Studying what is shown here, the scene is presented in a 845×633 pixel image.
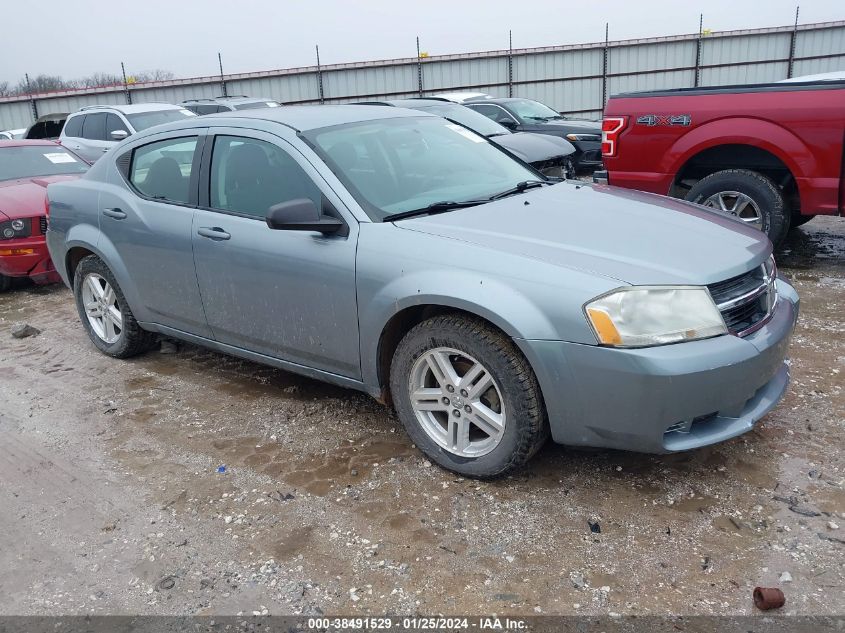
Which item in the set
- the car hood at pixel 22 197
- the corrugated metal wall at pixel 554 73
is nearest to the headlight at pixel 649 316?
the car hood at pixel 22 197

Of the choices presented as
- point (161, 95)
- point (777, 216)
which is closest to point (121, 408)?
point (777, 216)

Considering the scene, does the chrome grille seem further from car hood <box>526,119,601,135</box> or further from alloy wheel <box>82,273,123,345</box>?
car hood <box>526,119,601,135</box>

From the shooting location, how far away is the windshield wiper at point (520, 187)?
3.88 meters

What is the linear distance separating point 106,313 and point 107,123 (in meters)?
8.10

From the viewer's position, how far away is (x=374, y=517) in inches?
123

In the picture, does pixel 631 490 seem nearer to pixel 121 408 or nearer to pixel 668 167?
pixel 121 408

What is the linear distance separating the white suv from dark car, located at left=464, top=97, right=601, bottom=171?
5.14 m

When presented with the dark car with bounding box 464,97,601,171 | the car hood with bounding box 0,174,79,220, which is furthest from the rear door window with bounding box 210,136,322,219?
the dark car with bounding box 464,97,601,171

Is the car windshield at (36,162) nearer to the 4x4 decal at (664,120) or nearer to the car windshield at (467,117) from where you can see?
the car windshield at (467,117)

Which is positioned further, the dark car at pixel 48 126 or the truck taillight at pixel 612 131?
the dark car at pixel 48 126

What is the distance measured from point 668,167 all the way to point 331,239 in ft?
13.2

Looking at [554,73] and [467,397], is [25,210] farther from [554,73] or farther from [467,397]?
[554,73]

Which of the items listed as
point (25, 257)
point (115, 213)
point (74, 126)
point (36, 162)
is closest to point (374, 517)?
point (115, 213)

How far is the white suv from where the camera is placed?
1171 centimetres
